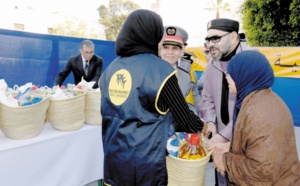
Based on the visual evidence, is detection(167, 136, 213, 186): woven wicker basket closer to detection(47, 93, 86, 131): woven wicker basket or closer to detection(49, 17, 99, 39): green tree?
detection(47, 93, 86, 131): woven wicker basket

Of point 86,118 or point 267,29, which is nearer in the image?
point 86,118

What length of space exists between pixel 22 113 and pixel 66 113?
1.17 ft

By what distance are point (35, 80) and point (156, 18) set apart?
4605 millimetres

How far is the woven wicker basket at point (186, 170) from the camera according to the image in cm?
148

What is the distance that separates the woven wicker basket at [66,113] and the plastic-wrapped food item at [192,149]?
908mm

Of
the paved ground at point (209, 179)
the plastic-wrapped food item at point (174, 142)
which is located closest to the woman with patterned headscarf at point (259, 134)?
the plastic-wrapped food item at point (174, 142)

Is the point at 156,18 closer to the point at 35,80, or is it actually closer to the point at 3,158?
the point at 3,158

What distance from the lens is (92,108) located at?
2229 millimetres

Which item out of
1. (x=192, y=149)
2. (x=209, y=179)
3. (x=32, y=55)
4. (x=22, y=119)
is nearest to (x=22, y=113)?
(x=22, y=119)

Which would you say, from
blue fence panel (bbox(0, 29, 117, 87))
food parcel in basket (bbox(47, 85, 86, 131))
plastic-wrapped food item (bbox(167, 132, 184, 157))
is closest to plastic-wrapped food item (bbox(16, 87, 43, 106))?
food parcel in basket (bbox(47, 85, 86, 131))

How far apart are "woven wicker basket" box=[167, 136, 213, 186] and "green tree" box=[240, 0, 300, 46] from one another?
34.3 feet

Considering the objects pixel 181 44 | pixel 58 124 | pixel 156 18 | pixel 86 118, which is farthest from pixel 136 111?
pixel 181 44

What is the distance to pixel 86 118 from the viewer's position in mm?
2266

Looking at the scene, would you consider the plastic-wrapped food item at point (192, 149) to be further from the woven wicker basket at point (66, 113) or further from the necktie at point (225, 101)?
the woven wicker basket at point (66, 113)
